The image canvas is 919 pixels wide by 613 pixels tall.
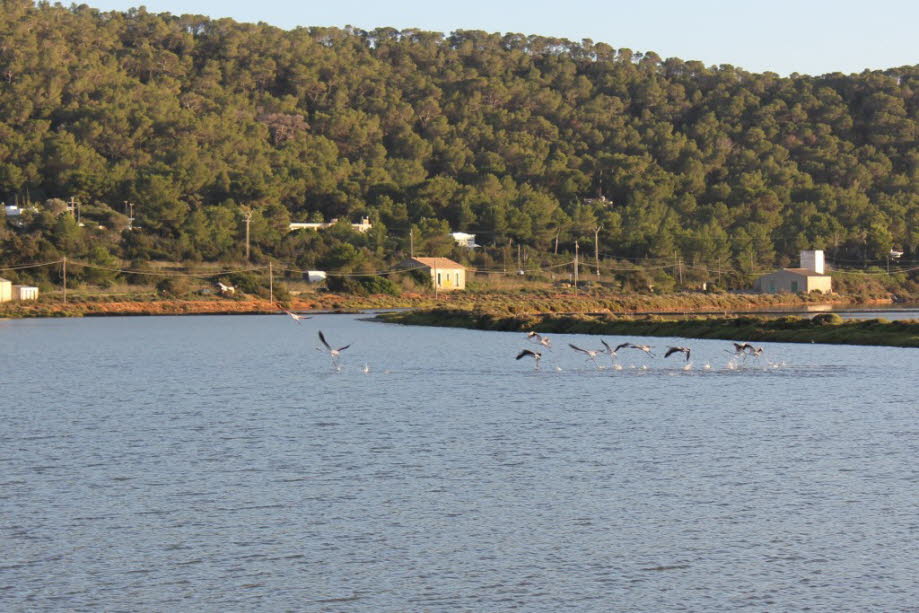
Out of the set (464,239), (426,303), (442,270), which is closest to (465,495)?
(426,303)

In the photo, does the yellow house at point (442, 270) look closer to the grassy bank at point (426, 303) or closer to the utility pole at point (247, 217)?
the grassy bank at point (426, 303)

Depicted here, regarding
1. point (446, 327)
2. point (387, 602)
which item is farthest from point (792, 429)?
point (446, 327)

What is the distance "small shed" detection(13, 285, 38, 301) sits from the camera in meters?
102

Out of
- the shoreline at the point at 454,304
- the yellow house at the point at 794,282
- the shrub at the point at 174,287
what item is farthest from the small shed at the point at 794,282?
the shrub at the point at 174,287

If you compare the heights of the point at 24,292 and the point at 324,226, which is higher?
the point at 324,226

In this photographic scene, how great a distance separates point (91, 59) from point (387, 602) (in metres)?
182

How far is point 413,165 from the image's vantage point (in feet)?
516

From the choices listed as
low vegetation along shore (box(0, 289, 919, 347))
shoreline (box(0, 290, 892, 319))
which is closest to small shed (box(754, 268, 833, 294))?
low vegetation along shore (box(0, 289, 919, 347))

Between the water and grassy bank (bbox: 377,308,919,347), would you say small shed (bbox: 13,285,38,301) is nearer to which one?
grassy bank (bbox: 377,308,919,347)

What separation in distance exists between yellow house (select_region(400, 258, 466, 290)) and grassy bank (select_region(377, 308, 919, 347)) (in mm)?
31170

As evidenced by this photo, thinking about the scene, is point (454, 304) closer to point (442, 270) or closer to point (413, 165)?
point (442, 270)

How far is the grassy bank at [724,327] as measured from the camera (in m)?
57.2

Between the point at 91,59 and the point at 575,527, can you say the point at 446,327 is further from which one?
the point at 91,59

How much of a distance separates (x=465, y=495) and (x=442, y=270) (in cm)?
9688
